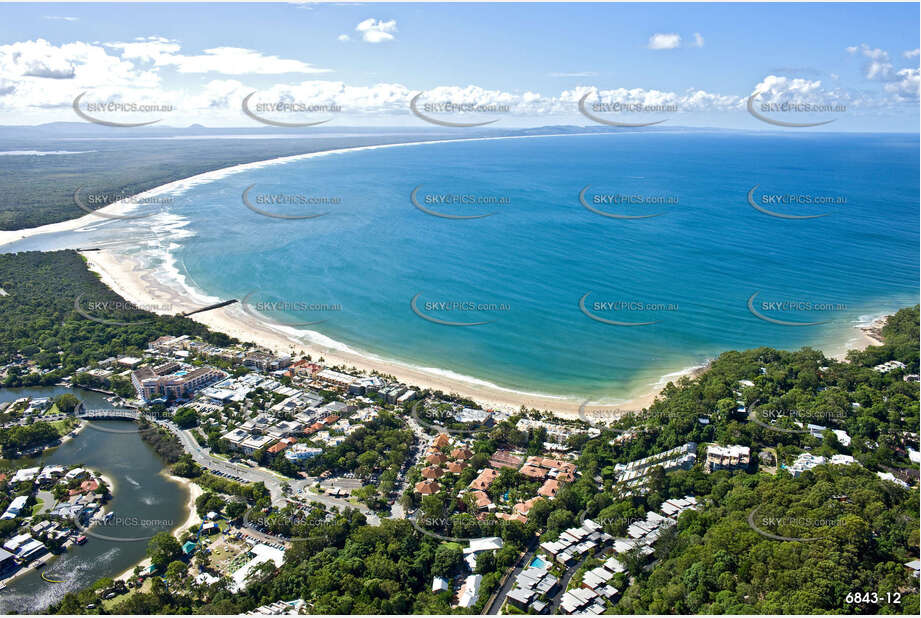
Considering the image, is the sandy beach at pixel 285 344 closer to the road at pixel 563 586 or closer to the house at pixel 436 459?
the house at pixel 436 459

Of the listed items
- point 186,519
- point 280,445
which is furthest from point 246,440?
point 186,519

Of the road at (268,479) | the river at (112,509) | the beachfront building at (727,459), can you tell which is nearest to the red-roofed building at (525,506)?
the road at (268,479)

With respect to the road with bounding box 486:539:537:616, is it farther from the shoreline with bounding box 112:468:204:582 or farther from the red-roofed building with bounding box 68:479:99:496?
the red-roofed building with bounding box 68:479:99:496

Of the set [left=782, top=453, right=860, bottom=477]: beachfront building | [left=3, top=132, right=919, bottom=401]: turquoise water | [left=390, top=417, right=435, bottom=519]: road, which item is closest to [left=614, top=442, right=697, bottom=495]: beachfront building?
[left=782, top=453, right=860, bottom=477]: beachfront building

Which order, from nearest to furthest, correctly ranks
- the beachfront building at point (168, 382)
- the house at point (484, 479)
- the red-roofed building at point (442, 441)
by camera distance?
the house at point (484, 479), the red-roofed building at point (442, 441), the beachfront building at point (168, 382)

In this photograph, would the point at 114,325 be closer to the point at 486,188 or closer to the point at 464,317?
the point at 464,317

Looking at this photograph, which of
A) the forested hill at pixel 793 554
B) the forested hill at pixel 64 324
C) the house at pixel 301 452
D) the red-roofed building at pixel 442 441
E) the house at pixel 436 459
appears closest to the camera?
the forested hill at pixel 793 554
